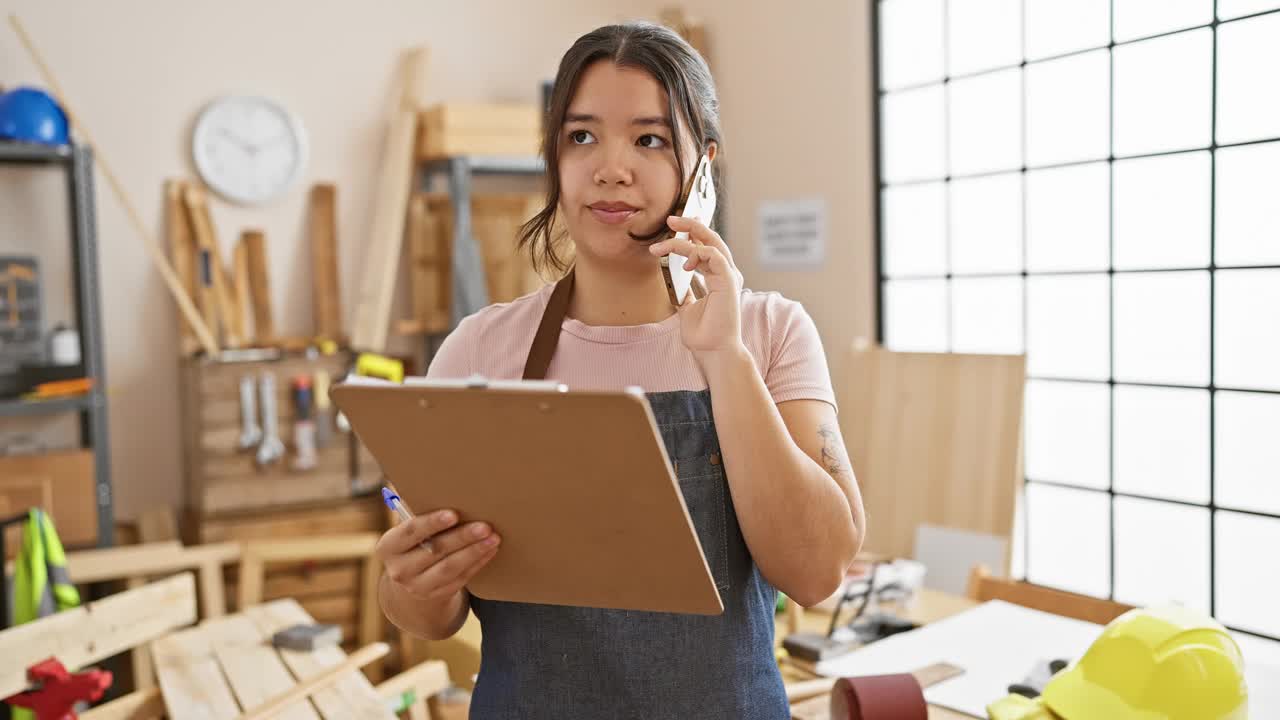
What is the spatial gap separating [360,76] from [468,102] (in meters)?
0.46

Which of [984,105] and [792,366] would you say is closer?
[792,366]

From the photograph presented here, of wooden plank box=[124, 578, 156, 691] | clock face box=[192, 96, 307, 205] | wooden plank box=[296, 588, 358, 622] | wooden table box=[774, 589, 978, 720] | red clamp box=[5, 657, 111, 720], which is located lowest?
wooden plank box=[296, 588, 358, 622]

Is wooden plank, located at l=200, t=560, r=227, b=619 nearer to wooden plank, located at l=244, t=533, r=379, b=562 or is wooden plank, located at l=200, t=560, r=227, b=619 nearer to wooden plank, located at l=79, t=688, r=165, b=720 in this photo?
wooden plank, located at l=244, t=533, r=379, b=562

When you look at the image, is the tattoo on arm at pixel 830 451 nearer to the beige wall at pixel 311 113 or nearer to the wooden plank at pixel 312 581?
the beige wall at pixel 311 113

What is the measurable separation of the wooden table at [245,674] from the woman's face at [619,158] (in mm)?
1102

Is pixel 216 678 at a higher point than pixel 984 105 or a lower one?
lower

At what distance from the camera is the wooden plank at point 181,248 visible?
392cm

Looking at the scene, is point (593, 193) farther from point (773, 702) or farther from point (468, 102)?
point (468, 102)

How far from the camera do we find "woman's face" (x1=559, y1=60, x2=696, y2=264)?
1237mm

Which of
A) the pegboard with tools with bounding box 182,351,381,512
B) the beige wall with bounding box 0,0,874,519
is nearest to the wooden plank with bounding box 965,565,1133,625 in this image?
the beige wall with bounding box 0,0,874,519

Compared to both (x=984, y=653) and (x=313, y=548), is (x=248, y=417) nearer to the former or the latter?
(x=313, y=548)

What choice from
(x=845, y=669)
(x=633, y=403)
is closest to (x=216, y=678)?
(x=845, y=669)

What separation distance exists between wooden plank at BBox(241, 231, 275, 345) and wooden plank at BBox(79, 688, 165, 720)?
2.05m

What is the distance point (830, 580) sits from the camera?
1188 mm
